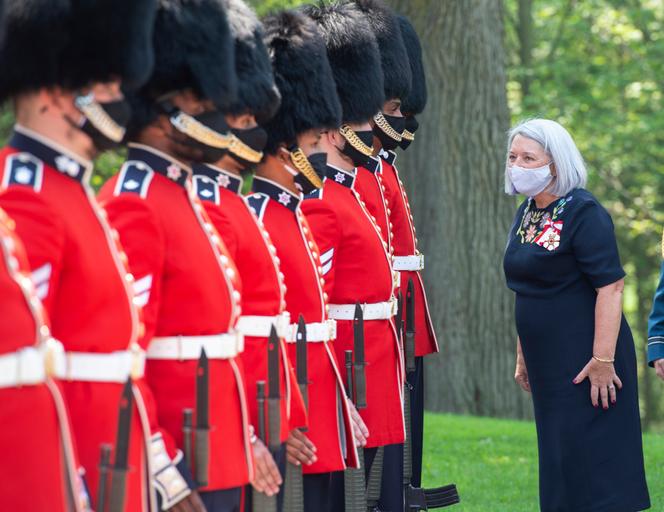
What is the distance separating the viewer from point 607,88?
69.6ft

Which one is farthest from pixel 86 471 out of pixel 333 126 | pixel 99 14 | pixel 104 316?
pixel 333 126

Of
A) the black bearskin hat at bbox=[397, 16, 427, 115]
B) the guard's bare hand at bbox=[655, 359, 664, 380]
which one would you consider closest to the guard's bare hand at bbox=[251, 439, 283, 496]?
the guard's bare hand at bbox=[655, 359, 664, 380]

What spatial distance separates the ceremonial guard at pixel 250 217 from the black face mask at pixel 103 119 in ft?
2.87

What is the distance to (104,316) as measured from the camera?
10.3ft

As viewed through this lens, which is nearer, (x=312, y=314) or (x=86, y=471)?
(x=86, y=471)

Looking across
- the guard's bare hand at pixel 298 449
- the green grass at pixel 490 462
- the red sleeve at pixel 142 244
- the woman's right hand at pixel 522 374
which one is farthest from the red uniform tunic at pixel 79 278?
the green grass at pixel 490 462

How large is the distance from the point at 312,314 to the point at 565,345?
1664 millimetres

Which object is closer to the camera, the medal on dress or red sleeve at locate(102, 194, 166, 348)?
red sleeve at locate(102, 194, 166, 348)

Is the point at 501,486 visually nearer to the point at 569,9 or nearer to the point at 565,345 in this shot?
the point at 565,345

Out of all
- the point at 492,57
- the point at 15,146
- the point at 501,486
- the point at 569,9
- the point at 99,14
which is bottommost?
the point at 501,486

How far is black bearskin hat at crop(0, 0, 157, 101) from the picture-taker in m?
3.06

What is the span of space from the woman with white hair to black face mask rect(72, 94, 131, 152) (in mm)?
3171

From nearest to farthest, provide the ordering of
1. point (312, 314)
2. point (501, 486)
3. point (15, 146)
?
1. point (15, 146)
2. point (312, 314)
3. point (501, 486)

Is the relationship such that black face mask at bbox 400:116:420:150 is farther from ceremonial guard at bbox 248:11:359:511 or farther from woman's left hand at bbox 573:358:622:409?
ceremonial guard at bbox 248:11:359:511
